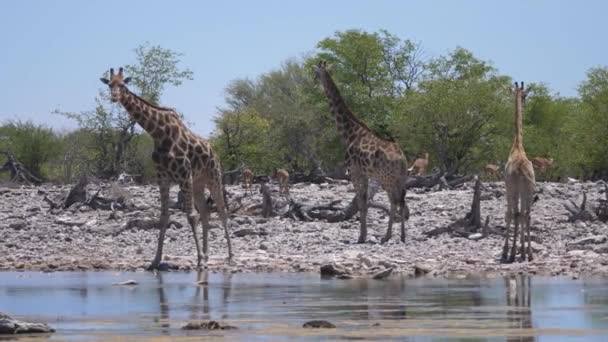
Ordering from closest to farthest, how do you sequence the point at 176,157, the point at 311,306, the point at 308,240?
the point at 311,306 → the point at 176,157 → the point at 308,240

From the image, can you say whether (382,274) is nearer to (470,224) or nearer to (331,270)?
(331,270)

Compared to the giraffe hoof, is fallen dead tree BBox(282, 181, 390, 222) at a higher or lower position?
higher

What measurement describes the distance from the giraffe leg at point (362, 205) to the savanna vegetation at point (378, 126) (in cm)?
1711

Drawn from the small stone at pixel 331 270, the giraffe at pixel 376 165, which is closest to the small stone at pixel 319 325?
the small stone at pixel 331 270

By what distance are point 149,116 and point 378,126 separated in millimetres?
32067

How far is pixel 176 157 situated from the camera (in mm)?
21344

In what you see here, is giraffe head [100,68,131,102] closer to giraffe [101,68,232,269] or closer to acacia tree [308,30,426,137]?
giraffe [101,68,232,269]

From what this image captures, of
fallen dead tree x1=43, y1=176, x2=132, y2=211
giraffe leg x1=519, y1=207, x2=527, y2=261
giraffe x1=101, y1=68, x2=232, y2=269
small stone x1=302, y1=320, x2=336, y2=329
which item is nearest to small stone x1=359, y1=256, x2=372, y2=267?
giraffe leg x1=519, y1=207, x2=527, y2=261

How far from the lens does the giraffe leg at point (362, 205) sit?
2370 centimetres

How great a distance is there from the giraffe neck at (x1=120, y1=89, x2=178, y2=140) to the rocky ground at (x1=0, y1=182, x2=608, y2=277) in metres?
2.07

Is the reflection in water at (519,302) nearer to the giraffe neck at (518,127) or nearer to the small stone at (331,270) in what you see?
the small stone at (331,270)

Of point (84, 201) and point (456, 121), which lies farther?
point (456, 121)

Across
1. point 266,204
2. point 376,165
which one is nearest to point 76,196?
point 266,204

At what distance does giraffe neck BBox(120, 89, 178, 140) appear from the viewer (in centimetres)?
2152
